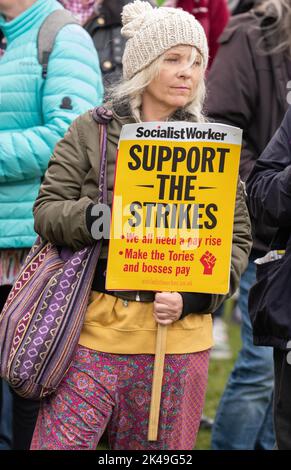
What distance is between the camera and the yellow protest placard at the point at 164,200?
393 cm

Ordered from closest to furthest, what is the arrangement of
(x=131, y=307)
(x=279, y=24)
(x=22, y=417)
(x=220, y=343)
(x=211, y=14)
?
(x=131, y=307) → (x=22, y=417) → (x=279, y=24) → (x=211, y=14) → (x=220, y=343)

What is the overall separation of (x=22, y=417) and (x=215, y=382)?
2747 mm

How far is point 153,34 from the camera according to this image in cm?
407

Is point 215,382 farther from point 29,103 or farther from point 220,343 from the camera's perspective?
point 29,103

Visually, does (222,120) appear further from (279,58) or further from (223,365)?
(223,365)

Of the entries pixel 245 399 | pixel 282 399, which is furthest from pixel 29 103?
pixel 245 399

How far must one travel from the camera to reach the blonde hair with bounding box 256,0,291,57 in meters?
5.14

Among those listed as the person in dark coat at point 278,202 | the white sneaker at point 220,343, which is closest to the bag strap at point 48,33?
the person in dark coat at point 278,202

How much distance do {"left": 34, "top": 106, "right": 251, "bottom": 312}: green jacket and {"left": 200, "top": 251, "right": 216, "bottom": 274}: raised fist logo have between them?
0.38ft

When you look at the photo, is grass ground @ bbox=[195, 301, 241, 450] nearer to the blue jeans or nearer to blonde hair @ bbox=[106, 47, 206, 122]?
the blue jeans

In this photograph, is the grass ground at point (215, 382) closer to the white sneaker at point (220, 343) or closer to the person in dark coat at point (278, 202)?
the white sneaker at point (220, 343)

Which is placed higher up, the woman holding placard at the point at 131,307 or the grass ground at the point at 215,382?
the woman holding placard at the point at 131,307

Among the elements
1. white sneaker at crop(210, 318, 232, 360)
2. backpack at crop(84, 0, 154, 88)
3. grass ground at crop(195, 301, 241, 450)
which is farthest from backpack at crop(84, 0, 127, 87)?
white sneaker at crop(210, 318, 232, 360)

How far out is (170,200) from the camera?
3928 mm
